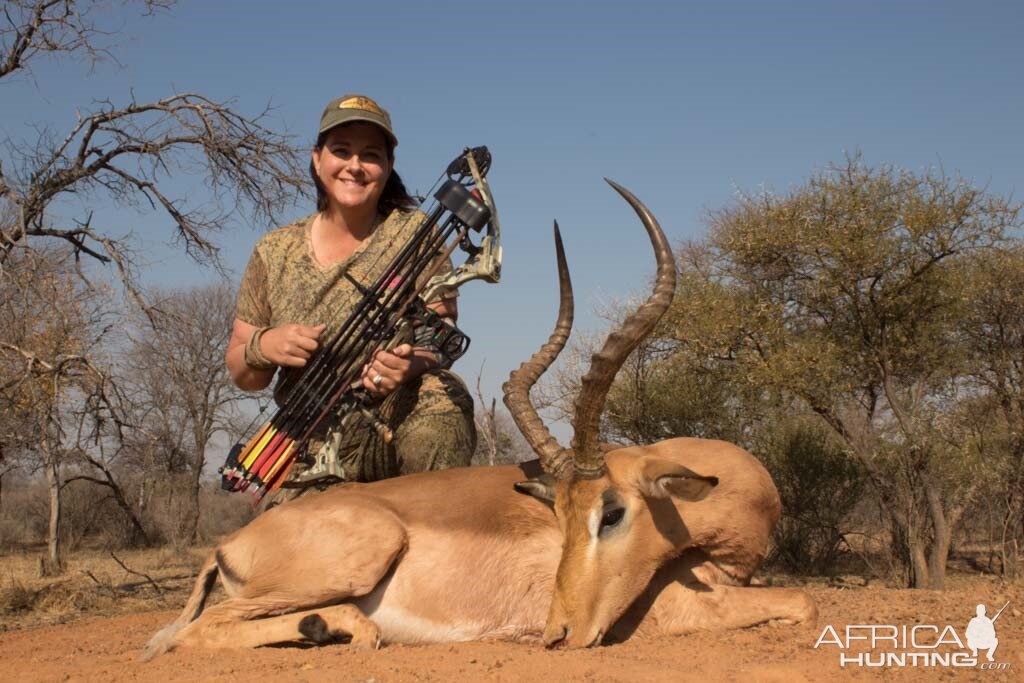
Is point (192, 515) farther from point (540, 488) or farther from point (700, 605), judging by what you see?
point (700, 605)

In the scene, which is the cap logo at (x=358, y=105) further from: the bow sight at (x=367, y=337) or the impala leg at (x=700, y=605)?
the impala leg at (x=700, y=605)

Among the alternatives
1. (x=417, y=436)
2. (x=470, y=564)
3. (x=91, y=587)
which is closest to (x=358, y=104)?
(x=417, y=436)

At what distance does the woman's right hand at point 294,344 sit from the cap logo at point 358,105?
145 centimetres

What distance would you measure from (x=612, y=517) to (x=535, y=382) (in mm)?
953

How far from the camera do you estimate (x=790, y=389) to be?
1385 cm

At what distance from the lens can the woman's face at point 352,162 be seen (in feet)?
20.0

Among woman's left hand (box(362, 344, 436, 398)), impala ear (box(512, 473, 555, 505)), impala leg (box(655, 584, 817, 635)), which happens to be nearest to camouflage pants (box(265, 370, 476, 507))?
woman's left hand (box(362, 344, 436, 398))

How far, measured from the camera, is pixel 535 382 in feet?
17.3

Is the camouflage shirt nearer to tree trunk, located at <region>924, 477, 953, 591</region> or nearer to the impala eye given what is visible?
the impala eye

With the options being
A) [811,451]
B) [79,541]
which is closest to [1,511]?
[79,541]

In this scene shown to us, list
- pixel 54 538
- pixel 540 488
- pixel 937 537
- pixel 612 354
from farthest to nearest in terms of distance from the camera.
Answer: pixel 54 538, pixel 937 537, pixel 540 488, pixel 612 354

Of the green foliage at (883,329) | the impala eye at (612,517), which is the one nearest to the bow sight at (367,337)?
the impala eye at (612,517)

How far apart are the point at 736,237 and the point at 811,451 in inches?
159

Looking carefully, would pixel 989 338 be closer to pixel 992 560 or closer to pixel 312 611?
pixel 992 560
